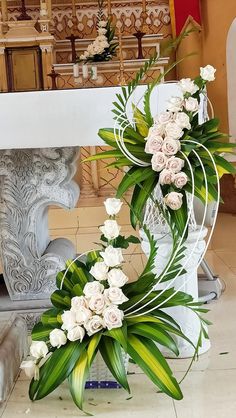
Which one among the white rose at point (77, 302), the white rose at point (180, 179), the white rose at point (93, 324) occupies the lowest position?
the white rose at point (93, 324)

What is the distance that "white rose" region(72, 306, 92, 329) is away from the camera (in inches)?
77.8

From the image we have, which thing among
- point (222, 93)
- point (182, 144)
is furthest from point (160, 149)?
point (222, 93)

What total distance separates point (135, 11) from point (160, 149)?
5.04m

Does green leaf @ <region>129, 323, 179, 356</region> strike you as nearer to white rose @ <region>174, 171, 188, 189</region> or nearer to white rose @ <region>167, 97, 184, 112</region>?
white rose @ <region>174, 171, 188, 189</region>

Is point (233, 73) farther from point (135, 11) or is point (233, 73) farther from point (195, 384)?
point (195, 384)

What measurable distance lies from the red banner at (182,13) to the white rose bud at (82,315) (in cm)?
483

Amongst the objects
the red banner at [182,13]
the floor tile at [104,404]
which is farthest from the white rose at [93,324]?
the red banner at [182,13]

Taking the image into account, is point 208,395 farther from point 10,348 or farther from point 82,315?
point 10,348

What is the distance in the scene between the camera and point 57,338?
200 cm

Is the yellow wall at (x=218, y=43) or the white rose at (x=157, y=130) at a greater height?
the yellow wall at (x=218, y=43)

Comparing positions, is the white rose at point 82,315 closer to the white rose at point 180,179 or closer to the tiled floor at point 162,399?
the tiled floor at point 162,399

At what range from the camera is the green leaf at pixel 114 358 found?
1.94m

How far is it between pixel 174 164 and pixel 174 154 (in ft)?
0.16

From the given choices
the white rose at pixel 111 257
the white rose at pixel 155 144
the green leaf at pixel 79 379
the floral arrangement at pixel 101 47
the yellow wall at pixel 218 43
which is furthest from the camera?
the yellow wall at pixel 218 43
